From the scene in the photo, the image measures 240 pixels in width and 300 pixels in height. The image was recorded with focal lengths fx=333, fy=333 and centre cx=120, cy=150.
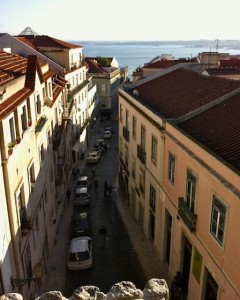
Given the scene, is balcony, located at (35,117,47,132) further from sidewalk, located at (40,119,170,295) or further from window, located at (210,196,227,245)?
window, located at (210,196,227,245)

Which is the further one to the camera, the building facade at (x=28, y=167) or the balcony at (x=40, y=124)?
the balcony at (x=40, y=124)

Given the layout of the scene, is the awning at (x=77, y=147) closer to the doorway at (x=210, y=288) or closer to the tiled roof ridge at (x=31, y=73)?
the tiled roof ridge at (x=31, y=73)

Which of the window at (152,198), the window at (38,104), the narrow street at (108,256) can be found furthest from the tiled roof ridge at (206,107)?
the narrow street at (108,256)

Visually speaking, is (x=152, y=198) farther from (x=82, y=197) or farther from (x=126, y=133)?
(x=82, y=197)

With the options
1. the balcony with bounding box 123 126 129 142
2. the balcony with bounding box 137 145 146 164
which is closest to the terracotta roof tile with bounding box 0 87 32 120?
Answer: the balcony with bounding box 137 145 146 164

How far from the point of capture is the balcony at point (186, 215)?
53.2 ft

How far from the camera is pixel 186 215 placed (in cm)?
1686

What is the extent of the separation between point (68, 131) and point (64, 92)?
173 inches

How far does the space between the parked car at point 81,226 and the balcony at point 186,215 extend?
32.6 feet

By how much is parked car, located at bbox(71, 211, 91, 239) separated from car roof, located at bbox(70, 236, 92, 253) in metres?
1.79

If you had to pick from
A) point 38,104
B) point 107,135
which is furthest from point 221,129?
point 107,135

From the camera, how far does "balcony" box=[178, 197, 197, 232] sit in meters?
16.2

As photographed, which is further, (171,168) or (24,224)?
(171,168)

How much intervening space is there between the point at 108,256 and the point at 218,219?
38.1 feet
